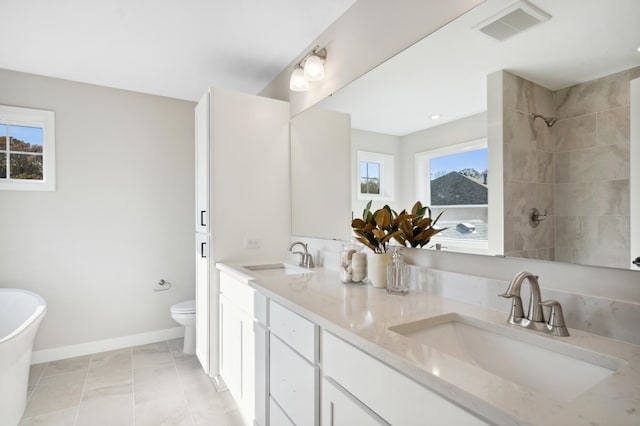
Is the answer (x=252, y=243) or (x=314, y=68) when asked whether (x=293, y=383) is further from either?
(x=314, y=68)

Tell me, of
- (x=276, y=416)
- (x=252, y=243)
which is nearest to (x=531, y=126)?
(x=276, y=416)

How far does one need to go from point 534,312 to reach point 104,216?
3.45 metres

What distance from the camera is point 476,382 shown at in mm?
695

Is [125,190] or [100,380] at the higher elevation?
[125,190]

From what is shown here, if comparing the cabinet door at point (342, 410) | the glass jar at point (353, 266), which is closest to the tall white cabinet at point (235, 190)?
the glass jar at point (353, 266)

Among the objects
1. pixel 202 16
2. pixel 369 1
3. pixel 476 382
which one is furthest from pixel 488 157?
pixel 202 16

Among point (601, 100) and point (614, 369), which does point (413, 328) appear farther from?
point (601, 100)

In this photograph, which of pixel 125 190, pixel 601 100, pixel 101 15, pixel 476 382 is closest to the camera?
pixel 476 382

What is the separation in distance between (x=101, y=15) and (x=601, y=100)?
2.61 metres

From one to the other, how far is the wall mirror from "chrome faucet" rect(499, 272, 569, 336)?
0.60ft

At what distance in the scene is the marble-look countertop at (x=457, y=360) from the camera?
1.93 feet

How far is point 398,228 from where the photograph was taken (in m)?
1.58

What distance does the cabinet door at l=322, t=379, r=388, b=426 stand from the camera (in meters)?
0.93

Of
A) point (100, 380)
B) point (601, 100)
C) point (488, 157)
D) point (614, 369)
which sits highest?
point (601, 100)
